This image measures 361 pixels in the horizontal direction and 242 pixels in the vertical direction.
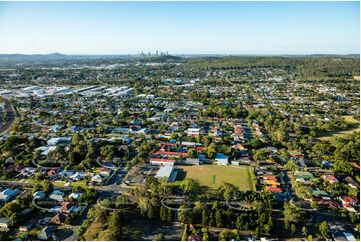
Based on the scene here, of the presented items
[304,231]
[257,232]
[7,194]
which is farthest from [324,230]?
[7,194]

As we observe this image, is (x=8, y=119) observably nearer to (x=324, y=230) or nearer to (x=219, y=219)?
(x=219, y=219)

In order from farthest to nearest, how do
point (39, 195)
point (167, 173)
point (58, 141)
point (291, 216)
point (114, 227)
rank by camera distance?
point (58, 141) → point (167, 173) → point (39, 195) → point (291, 216) → point (114, 227)

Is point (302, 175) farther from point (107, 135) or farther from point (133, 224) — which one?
point (107, 135)

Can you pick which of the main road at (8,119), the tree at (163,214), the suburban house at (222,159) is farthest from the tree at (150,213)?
the main road at (8,119)

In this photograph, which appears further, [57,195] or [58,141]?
[58,141]

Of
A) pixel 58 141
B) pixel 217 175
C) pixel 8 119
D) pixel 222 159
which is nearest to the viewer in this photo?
pixel 217 175

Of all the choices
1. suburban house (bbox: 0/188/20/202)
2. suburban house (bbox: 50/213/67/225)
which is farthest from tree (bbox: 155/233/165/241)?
suburban house (bbox: 0/188/20/202)

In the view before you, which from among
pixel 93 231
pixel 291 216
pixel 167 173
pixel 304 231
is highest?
pixel 291 216

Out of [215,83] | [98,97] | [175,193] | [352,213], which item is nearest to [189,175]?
[175,193]

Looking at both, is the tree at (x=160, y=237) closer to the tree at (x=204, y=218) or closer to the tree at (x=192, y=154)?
the tree at (x=204, y=218)

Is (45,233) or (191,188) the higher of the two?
(191,188)
